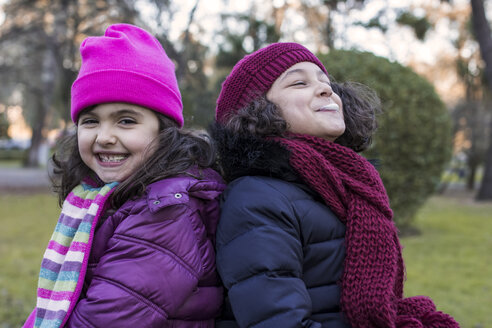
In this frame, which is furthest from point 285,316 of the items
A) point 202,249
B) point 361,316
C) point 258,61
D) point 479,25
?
point 479,25

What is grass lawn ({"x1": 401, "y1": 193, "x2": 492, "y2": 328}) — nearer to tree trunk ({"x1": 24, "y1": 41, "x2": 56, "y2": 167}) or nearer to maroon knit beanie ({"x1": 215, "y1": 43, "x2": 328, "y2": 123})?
maroon knit beanie ({"x1": 215, "y1": 43, "x2": 328, "y2": 123})

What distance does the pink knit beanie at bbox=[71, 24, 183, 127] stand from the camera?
1.74 meters

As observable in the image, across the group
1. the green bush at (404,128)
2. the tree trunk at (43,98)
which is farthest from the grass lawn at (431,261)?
the tree trunk at (43,98)

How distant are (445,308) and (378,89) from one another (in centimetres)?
325

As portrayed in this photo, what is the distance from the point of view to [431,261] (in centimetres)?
590

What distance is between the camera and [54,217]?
9336 mm

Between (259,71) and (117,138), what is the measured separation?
2.15 feet

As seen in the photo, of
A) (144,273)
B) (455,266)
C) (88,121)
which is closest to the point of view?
(144,273)

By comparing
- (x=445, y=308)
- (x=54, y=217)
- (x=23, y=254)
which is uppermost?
(x=445, y=308)

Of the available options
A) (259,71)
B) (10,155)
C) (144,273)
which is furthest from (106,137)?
(10,155)

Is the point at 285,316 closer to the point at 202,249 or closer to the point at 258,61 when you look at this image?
the point at 202,249

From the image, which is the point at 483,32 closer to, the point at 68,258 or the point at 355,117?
the point at 355,117

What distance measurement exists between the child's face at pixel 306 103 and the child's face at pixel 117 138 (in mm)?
553

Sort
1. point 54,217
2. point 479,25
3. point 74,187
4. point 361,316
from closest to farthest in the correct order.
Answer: point 361,316 → point 74,187 → point 54,217 → point 479,25
